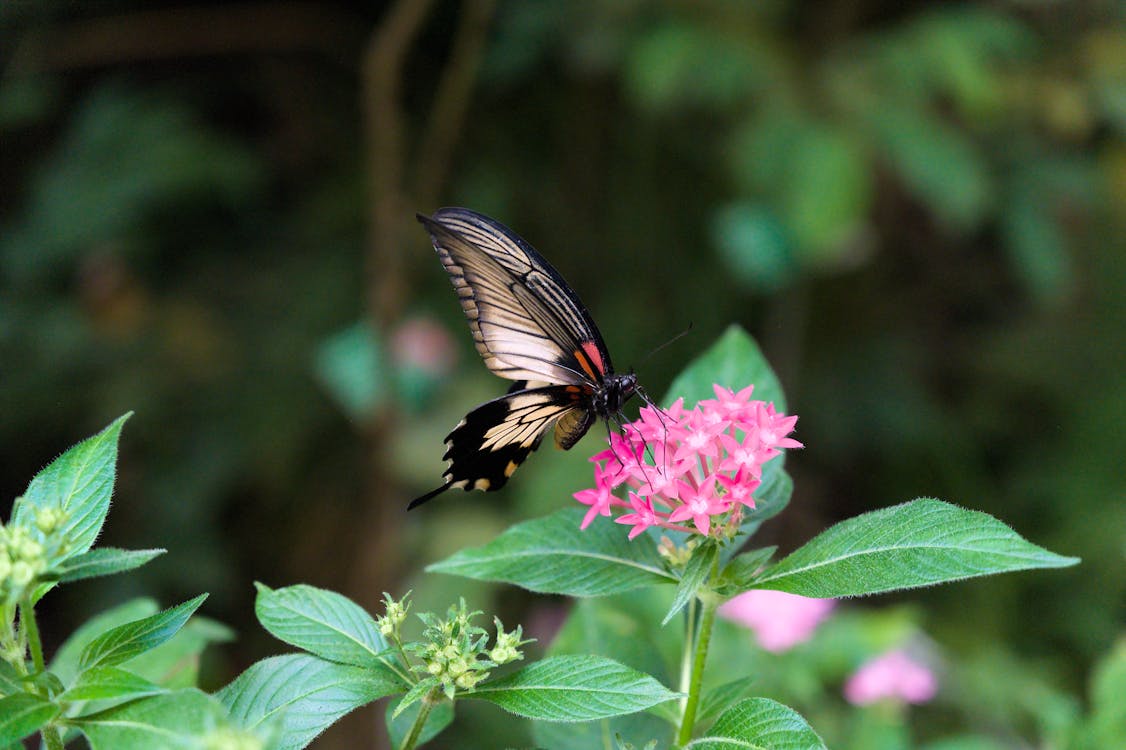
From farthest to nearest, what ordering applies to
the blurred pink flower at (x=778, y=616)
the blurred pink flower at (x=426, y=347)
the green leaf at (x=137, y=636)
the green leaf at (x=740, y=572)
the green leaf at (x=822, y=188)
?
the blurred pink flower at (x=426, y=347), the green leaf at (x=822, y=188), the blurred pink flower at (x=778, y=616), the green leaf at (x=740, y=572), the green leaf at (x=137, y=636)

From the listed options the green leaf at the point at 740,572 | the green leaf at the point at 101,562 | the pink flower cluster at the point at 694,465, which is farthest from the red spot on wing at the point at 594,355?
the green leaf at the point at 101,562

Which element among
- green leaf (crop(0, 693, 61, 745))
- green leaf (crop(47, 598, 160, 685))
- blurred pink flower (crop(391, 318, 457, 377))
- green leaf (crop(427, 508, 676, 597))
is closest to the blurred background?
blurred pink flower (crop(391, 318, 457, 377))

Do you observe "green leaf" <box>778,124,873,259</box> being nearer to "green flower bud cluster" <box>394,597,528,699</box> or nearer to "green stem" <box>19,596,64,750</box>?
"green flower bud cluster" <box>394,597,528,699</box>

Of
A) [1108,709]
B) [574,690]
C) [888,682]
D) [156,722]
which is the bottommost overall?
[888,682]

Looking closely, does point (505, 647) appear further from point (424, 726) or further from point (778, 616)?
point (778, 616)

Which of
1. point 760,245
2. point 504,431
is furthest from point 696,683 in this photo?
point 760,245

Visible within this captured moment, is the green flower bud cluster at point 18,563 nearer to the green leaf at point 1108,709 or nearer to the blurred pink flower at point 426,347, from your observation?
the green leaf at point 1108,709

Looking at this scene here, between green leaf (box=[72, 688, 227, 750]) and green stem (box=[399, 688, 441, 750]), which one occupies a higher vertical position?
green leaf (box=[72, 688, 227, 750])
